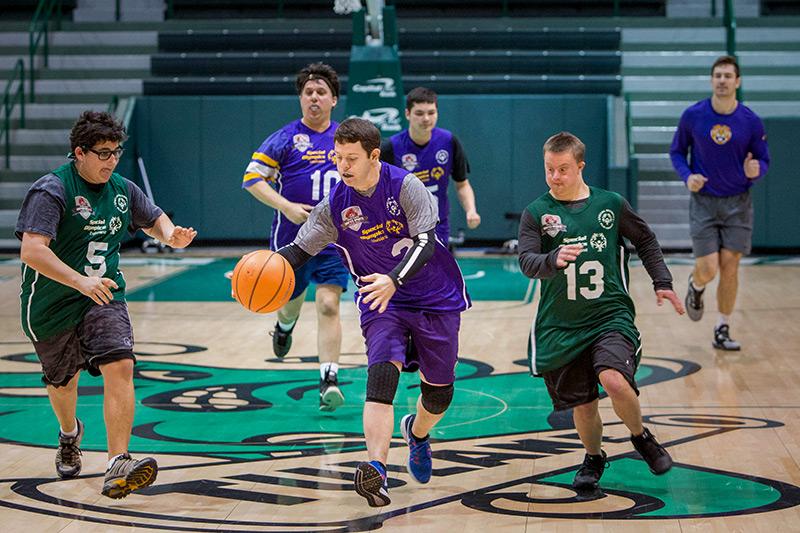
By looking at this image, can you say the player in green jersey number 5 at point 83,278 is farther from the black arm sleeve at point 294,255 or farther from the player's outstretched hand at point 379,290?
the player's outstretched hand at point 379,290

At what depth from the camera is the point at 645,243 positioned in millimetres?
5281

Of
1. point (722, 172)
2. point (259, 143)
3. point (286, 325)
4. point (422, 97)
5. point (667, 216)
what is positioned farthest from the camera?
point (259, 143)

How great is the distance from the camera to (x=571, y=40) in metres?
19.1

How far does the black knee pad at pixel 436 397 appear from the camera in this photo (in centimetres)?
530

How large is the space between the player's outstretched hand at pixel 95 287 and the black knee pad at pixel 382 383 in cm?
116

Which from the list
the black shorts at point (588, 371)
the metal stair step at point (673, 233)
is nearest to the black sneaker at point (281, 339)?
the black shorts at point (588, 371)

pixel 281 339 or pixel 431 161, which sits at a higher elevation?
pixel 431 161

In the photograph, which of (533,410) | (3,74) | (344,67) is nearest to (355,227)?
(533,410)

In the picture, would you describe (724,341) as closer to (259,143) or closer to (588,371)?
(588,371)

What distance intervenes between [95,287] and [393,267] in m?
1.29

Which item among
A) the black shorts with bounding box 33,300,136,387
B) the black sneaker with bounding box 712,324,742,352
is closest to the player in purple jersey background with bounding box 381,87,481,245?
the black sneaker with bounding box 712,324,742,352

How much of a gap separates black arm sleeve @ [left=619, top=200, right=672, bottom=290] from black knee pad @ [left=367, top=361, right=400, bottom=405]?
1.21 m

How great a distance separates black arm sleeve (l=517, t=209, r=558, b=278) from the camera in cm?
496

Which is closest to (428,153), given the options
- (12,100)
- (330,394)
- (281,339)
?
(281,339)
